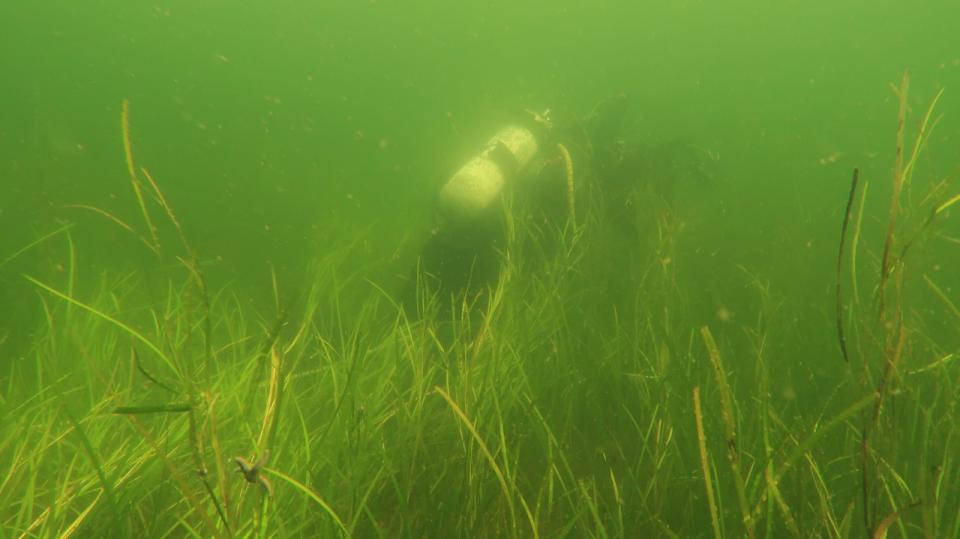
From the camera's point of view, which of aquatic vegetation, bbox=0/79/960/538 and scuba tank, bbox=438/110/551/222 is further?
scuba tank, bbox=438/110/551/222

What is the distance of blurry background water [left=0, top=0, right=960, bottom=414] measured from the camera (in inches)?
229

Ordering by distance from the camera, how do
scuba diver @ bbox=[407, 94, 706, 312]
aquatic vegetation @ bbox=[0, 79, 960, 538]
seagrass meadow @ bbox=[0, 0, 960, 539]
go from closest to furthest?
aquatic vegetation @ bbox=[0, 79, 960, 538] < seagrass meadow @ bbox=[0, 0, 960, 539] < scuba diver @ bbox=[407, 94, 706, 312]

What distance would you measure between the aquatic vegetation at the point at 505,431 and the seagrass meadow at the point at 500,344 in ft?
0.06

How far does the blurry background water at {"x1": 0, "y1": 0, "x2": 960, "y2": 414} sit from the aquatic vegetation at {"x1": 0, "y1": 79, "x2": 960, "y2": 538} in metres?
0.80

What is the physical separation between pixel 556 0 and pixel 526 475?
181 ft

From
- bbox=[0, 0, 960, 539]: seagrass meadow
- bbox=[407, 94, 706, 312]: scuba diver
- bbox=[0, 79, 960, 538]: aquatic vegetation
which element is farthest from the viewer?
bbox=[407, 94, 706, 312]: scuba diver

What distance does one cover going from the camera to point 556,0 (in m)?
49.5

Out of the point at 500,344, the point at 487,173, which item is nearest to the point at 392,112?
the point at 487,173

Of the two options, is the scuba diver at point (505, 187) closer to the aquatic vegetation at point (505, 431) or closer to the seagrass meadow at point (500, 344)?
the seagrass meadow at point (500, 344)

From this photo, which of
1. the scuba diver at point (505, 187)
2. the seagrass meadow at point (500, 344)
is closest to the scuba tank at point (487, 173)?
the scuba diver at point (505, 187)

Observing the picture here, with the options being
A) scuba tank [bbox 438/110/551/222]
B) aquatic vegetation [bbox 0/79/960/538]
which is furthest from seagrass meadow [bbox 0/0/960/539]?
scuba tank [bbox 438/110/551/222]

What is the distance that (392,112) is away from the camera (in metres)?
42.1

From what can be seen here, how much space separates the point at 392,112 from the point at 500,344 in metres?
42.6

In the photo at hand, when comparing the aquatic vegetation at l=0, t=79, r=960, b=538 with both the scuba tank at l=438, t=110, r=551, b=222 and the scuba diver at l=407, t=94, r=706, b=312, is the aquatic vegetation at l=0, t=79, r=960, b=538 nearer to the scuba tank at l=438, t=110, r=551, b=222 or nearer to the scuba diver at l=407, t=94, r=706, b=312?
the scuba diver at l=407, t=94, r=706, b=312
